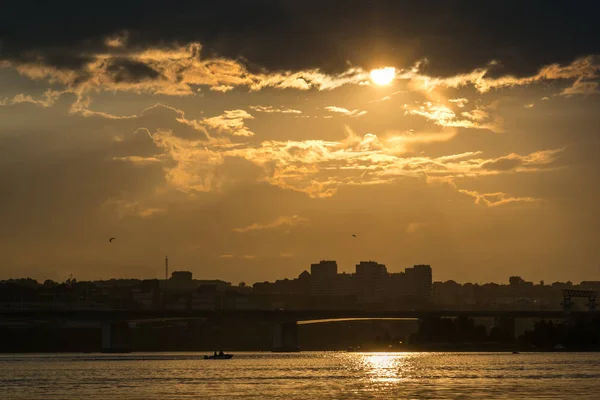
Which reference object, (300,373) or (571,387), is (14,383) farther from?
(571,387)

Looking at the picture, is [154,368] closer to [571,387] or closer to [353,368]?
[353,368]

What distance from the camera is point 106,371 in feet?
614

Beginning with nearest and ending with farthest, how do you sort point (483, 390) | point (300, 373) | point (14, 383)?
point (483, 390) < point (14, 383) < point (300, 373)

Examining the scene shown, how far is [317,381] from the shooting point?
14988 cm

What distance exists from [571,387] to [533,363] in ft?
211

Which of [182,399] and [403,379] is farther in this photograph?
[403,379]

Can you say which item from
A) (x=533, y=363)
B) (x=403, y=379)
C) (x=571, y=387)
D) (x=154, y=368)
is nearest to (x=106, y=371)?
(x=154, y=368)

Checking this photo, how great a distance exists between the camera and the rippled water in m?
126

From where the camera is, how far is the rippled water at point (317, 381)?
12644cm

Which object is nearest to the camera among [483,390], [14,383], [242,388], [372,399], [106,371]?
[372,399]

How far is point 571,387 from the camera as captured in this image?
13200 centimetres

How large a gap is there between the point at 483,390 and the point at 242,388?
27.0 m

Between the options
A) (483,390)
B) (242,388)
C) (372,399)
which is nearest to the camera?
(372,399)

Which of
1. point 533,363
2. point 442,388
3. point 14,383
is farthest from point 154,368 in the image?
point 442,388
